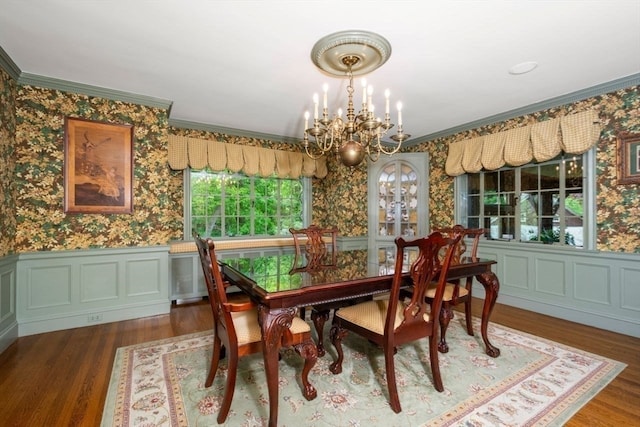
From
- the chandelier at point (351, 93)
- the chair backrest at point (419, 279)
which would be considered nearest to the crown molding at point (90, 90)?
the chandelier at point (351, 93)

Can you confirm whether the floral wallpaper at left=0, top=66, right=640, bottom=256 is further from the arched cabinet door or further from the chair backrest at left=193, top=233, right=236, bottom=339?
the chair backrest at left=193, top=233, right=236, bottom=339

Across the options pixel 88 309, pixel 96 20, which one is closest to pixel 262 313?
pixel 96 20

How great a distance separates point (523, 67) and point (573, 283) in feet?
7.84

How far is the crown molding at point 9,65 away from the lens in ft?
7.83

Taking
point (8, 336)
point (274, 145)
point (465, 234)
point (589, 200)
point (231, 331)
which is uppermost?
point (274, 145)

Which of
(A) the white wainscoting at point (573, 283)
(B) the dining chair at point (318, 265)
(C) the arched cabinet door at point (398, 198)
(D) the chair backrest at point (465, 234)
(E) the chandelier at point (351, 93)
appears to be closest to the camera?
(E) the chandelier at point (351, 93)

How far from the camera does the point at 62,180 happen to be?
9.67 ft

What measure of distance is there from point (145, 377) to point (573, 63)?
4.27 meters

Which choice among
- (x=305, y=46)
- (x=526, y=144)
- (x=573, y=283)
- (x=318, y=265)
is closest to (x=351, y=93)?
(x=305, y=46)

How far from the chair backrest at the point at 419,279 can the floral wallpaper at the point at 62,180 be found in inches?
114

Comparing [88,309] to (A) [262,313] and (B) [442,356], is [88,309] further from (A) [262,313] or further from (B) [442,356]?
(B) [442,356]

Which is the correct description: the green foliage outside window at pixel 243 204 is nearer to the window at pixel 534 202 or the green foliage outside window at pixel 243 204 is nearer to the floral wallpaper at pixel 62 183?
the floral wallpaper at pixel 62 183

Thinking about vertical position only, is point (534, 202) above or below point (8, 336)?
above

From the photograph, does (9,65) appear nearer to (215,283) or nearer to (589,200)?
(215,283)
